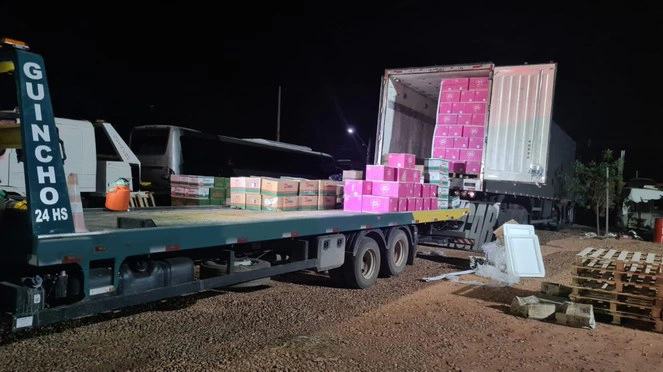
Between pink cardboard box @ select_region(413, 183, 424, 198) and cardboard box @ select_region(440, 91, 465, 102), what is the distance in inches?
145

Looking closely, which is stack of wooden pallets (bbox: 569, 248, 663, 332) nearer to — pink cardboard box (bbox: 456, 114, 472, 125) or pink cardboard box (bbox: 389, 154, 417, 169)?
pink cardboard box (bbox: 389, 154, 417, 169)

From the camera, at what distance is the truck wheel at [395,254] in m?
8.06

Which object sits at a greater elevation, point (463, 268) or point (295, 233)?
point (295, 233)

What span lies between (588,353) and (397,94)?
330 inches

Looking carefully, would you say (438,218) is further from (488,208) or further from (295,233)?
(295,233)

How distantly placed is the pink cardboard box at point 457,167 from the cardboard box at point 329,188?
4.02 m

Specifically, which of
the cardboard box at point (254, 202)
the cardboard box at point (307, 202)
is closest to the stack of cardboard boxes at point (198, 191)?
the cardboard box at point (254, 202)

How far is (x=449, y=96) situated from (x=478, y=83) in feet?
2.33

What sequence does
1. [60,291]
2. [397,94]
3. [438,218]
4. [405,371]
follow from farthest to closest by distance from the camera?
[397,94] < [438,218] < [405,371] < [60,291]

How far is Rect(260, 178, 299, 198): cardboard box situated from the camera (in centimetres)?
682

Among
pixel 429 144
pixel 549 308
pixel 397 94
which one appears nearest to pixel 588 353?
pixel 549 308

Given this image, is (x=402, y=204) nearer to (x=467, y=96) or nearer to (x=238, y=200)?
(x=238, y=200)

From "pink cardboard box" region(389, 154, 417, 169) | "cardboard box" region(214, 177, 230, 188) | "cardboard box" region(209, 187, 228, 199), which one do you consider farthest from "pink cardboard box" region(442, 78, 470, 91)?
"cardboard box" region(209, 187, 228, 199)

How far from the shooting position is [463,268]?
9781mm
